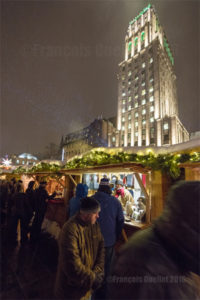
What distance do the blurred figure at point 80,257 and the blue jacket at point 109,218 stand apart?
2.49ft

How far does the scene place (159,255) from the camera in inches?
38.1

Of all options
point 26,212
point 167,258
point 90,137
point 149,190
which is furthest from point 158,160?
point 90,137

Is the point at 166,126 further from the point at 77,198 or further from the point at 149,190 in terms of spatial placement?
the point at 77,198

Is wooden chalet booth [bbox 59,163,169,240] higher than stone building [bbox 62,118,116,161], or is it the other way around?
stone building [bbox 62,118,116,161]

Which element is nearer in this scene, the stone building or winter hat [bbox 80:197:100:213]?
winter hat [bbox 80:197:100:213]

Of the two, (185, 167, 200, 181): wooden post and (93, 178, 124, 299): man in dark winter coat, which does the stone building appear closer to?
(185, 167, 200, 181): wooden post

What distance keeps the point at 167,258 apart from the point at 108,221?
2253mm

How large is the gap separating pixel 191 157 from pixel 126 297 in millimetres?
4843

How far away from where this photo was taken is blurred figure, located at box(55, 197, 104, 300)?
6.05 ft

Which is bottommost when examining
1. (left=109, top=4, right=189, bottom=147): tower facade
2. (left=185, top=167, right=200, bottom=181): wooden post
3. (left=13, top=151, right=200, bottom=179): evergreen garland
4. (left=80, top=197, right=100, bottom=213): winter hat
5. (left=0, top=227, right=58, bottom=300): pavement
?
(left=0, top=227, right=58, bottom=300): pavement

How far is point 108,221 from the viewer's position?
121 inches

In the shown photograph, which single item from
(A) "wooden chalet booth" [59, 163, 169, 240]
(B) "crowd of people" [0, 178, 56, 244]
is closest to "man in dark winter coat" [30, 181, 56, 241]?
(B) "crowd of people" [0, 178, 56, 244]

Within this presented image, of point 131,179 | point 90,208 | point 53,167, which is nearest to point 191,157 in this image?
point 131,179

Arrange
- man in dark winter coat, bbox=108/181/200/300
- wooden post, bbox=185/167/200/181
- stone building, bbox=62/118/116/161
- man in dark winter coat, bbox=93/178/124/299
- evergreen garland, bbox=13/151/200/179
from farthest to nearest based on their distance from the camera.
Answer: stone building, bbox=62/118/116/161
wooden post, bbox=185/167/200/181
evergreen garland, bbox=13/151/200/179
man in dark winter coat, bbox=93/178/124/299
man in dark winter coat, bbox=108/181/200/300
